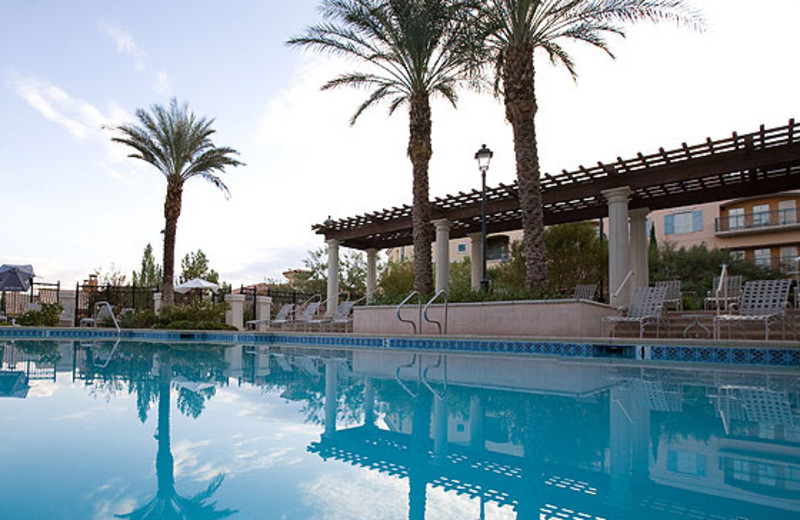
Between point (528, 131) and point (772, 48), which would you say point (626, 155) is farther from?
point (772, 48)

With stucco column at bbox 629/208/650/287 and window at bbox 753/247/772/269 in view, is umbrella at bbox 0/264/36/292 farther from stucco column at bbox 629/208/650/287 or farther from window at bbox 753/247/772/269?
window at bbox 753/247/772/269

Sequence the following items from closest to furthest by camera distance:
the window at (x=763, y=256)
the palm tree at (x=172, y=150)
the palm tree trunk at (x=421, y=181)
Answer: the palm tree trunk at (x=421, y=181)
the palm tree at (x=172, y=150)
the window at (x=763, y=256)

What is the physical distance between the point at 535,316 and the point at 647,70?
25.4 ft

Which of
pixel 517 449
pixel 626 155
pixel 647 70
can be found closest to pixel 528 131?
pixel 626 155

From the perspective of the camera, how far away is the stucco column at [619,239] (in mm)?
13961

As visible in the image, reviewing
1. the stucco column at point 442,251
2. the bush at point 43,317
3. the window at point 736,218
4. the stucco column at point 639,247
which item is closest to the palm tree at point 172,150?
the bush at point 43,317

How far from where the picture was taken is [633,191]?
14320mm

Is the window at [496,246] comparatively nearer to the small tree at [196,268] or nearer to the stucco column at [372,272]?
the small tree at [196,268]

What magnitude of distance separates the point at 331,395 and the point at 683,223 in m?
41.6

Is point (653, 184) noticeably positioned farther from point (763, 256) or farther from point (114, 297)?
point (763, 256)

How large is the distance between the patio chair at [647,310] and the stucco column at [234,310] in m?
15.3

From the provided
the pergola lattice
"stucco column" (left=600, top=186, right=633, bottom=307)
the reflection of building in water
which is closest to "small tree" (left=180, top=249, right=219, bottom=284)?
the pergola lattice

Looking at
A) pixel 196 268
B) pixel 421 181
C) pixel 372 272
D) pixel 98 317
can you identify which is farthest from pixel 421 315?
pixel 196 268

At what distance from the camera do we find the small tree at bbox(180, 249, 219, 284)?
36438 millimetres
